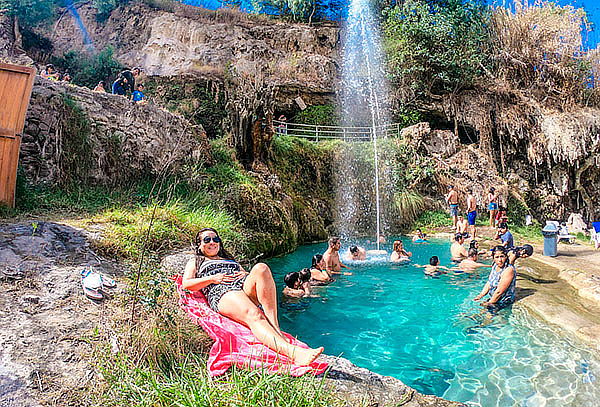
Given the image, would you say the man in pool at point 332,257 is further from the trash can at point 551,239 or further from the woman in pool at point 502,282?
the trash can at point 551,239

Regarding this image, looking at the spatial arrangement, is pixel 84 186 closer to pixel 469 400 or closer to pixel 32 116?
pixel 32 116

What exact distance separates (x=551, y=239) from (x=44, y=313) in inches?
412

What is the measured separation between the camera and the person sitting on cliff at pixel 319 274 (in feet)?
26.3

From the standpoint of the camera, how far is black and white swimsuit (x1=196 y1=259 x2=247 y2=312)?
3699 millimetres

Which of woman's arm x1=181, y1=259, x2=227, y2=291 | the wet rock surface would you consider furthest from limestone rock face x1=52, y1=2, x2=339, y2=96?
woman's arm x1=181, y1=259, x2=227, y2=291

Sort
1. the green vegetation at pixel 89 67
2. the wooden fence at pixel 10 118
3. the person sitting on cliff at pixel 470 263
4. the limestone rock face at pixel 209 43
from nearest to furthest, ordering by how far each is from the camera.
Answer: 1. the wooden fence at pixel 10 118
2. the person sitting on cliff at pixel 470 263
3. the green vegetation at pixel 89 67
4. the limestone rock face at pixel 209 43

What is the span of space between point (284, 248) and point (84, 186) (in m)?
4.74

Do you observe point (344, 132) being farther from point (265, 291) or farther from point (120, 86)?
point (265, 291)

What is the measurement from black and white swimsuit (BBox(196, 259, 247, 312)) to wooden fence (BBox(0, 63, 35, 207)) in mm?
3896

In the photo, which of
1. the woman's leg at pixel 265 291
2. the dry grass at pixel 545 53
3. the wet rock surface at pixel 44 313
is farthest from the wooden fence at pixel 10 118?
the dry grass at pixel 545 53

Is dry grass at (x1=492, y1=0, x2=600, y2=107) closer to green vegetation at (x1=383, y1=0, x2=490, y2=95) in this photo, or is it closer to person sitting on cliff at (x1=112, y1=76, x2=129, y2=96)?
green vegetation at (x1=383, y1=0, x2=490, y2=95)

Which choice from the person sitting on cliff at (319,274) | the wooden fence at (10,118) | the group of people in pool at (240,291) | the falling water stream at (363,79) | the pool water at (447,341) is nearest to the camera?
the group of people in pool at (240,291)

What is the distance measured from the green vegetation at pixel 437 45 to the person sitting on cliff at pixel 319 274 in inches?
514

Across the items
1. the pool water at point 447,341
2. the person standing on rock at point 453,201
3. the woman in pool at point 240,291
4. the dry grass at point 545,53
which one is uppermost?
the dry grass at point 545,53
